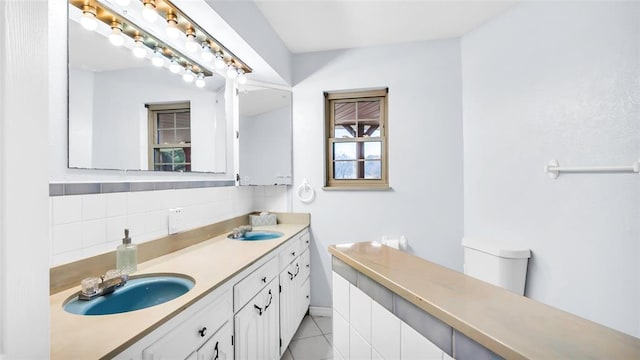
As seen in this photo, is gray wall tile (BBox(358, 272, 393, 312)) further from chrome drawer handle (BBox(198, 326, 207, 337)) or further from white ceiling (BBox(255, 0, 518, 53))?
white ceiling (BBox(255, 0, 518, 53))

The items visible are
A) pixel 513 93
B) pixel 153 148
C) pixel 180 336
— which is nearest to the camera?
pixel 180 336

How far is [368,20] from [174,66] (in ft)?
4.69

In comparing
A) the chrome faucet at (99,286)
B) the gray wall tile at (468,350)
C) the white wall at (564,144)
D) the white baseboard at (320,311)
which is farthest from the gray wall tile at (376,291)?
the white baseboard at (320,311)

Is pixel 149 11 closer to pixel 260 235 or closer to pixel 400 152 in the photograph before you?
pixel 260 235

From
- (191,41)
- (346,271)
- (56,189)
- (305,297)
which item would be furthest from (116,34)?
(305,297)

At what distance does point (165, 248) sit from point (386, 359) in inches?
52.6

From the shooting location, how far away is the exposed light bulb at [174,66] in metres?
1.68

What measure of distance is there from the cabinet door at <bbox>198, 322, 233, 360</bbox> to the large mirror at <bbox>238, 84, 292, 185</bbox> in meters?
1.40

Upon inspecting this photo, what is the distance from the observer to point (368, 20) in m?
2.18

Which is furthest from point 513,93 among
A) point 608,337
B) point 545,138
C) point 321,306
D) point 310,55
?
point 321,306

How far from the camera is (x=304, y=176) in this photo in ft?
8.72

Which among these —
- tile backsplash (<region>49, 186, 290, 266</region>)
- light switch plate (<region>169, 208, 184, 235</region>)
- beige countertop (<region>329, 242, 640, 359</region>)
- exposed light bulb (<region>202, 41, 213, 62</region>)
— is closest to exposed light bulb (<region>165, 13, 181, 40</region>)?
exposed light bulb (<region>202, 41, 213, 62</region>)

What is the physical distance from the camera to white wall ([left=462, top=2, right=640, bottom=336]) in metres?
1.36

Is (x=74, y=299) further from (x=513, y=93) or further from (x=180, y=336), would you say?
(x=513, y=93)
